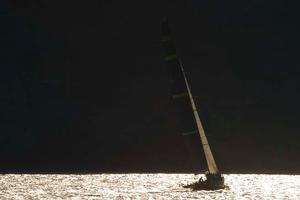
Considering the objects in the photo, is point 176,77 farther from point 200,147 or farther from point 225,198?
point 225,198

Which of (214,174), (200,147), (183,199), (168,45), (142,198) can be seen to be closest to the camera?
(168,45)

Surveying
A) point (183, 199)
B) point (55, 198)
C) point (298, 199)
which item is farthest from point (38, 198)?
point (298, 199)

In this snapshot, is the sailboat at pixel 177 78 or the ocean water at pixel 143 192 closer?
the sailboat at pixel 177 78

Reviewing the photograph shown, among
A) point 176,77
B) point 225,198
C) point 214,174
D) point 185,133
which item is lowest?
point 225,198

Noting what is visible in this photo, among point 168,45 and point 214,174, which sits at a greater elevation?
point 168,45

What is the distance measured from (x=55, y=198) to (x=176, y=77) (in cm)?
4629

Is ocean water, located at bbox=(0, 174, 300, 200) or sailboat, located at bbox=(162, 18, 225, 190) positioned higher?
sailboat, located at bbox=(162, 18, 225, 190)

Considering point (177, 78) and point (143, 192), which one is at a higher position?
point (177, 78)

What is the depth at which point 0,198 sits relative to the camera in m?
104

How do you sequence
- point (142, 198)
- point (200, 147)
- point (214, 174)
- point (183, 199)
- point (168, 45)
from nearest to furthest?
point (168, 45) → point (200, 147) → point (214, 174) → point (183, 199) → point (142, 198)

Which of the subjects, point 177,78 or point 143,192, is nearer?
point 177,78

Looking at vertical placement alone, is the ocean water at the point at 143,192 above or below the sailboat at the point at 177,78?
below

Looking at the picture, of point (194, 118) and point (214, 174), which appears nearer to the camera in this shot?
point (194, 118)

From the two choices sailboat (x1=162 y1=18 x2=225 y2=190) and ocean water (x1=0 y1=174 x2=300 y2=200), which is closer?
sailboat (x1=162 y1=18 x2=225 y2=190)
